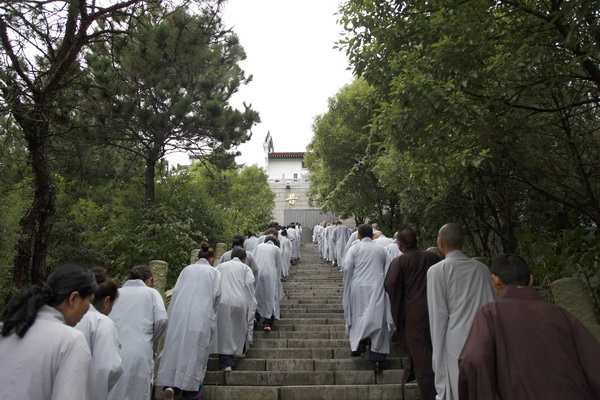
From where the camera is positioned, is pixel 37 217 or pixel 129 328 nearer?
pixel 129 328

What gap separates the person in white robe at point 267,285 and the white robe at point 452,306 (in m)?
4.30

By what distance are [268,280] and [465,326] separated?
15.2 feet

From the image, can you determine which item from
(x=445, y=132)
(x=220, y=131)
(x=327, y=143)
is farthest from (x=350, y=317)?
(x=327, y=143)

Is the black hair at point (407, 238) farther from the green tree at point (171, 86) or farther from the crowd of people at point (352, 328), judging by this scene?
the green tree at point (171, 86)

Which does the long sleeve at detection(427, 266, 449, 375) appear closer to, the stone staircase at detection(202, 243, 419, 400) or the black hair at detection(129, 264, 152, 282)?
the stone staircase at detection(202, 243, 419, 400)

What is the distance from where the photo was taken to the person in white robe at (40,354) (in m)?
1.86

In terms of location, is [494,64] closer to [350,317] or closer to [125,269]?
[350,317]

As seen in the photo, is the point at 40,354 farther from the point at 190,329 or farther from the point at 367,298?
the point at 367,298

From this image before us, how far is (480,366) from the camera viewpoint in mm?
2350

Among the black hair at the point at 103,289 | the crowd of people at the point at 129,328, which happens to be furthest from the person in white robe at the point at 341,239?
the black hair at the point at 103,289

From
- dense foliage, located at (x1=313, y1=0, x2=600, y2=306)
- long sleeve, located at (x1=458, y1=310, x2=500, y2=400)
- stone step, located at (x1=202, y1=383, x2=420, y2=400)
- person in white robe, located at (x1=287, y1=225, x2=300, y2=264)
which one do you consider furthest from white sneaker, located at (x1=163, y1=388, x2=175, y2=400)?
person in white robe, located at (x1=287, y1=225, x2=300, y2=264)

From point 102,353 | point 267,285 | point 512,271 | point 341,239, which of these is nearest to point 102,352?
point 102,353

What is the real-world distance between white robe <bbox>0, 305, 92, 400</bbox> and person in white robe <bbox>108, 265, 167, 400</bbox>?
→ 2142mm

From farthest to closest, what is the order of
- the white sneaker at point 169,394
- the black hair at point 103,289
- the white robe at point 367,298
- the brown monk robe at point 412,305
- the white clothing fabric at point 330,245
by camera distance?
the white clothing fabric at point 330,245, the white robe at point 367,298, the white sneaker at point 169,394, the brown monk robe at point 412,305, the black hair at point 103,289
